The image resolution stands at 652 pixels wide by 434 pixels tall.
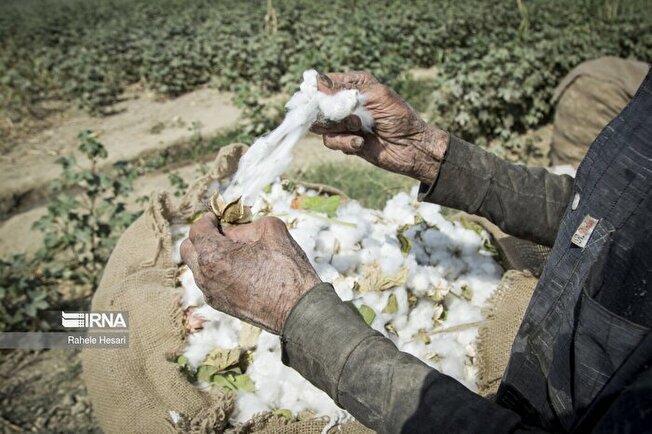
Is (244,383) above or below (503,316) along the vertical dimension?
below

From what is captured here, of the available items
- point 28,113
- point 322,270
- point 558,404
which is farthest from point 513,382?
point 28,113

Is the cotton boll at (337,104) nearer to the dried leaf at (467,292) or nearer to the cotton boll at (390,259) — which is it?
the cotton boll at (390,259)

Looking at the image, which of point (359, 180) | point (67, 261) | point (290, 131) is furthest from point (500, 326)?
point (67, 261)

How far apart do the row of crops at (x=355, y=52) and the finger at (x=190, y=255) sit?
15.7ft

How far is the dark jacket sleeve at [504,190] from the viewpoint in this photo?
1809mm

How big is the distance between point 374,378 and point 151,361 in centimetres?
116

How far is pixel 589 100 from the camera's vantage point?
506cm

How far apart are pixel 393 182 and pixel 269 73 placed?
425cm

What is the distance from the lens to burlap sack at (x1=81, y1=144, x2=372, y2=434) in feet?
5.80

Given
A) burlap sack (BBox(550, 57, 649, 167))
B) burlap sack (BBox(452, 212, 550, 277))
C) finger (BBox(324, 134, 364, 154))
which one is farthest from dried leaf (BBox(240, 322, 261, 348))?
burlap sack (BBox(550, 57, 649, 167))

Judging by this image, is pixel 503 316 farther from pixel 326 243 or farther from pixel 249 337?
pixel 249 337

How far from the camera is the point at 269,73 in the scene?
8.13m

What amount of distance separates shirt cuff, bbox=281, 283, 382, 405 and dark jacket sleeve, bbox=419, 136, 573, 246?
80cm

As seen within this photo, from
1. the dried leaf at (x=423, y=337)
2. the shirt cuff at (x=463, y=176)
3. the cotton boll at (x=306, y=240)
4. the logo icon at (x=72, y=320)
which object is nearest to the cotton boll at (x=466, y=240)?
the dried leaf at (x=423, y=337)
